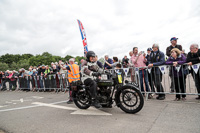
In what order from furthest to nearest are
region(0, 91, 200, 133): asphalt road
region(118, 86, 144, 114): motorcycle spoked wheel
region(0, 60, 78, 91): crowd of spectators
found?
region(0, 60, 78, 91): crowd of spectators → region(118, 86, 144, 114): motorcycle spoked wheel → region(0, 91, 200, 133): asphalt road

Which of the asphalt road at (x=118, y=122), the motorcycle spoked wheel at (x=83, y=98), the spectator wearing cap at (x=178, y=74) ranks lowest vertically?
the asphalt road at (x=118, y=122)

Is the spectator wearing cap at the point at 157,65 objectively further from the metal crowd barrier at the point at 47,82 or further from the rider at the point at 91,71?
the metal crowd barrier at the point at 47,82

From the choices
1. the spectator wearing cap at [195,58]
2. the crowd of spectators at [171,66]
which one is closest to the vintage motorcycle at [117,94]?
the crowd of spectators at [171,66]

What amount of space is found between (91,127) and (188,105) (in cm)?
323

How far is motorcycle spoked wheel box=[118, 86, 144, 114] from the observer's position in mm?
3924

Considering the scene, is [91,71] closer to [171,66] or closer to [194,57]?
[171,66]

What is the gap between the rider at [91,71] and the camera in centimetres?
424

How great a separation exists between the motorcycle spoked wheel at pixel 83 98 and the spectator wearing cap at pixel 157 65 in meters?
2.84

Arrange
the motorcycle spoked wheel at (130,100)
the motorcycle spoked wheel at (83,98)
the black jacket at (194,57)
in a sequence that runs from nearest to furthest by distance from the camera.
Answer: the motorcycle spoked wheel at (130,100)
the motorcycle spoked wheel at (83,98)
the black jacket at (194,57)

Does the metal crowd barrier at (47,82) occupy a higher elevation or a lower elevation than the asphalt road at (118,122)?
higher

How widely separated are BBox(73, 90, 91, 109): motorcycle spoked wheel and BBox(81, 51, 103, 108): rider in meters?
0.31

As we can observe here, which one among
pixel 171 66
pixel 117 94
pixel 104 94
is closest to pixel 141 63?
pixel 171 66

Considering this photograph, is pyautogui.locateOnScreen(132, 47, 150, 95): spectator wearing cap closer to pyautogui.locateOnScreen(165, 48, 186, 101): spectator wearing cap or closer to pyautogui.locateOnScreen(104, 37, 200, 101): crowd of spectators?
pyautogui.locateOnScreen(104, 37, 200, 101): crowd of spectators

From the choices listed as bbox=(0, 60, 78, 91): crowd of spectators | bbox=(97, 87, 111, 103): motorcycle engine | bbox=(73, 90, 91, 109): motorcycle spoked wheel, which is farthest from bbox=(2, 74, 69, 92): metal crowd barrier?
bbox=(97, 87, 111, 103): motorcycle engine
